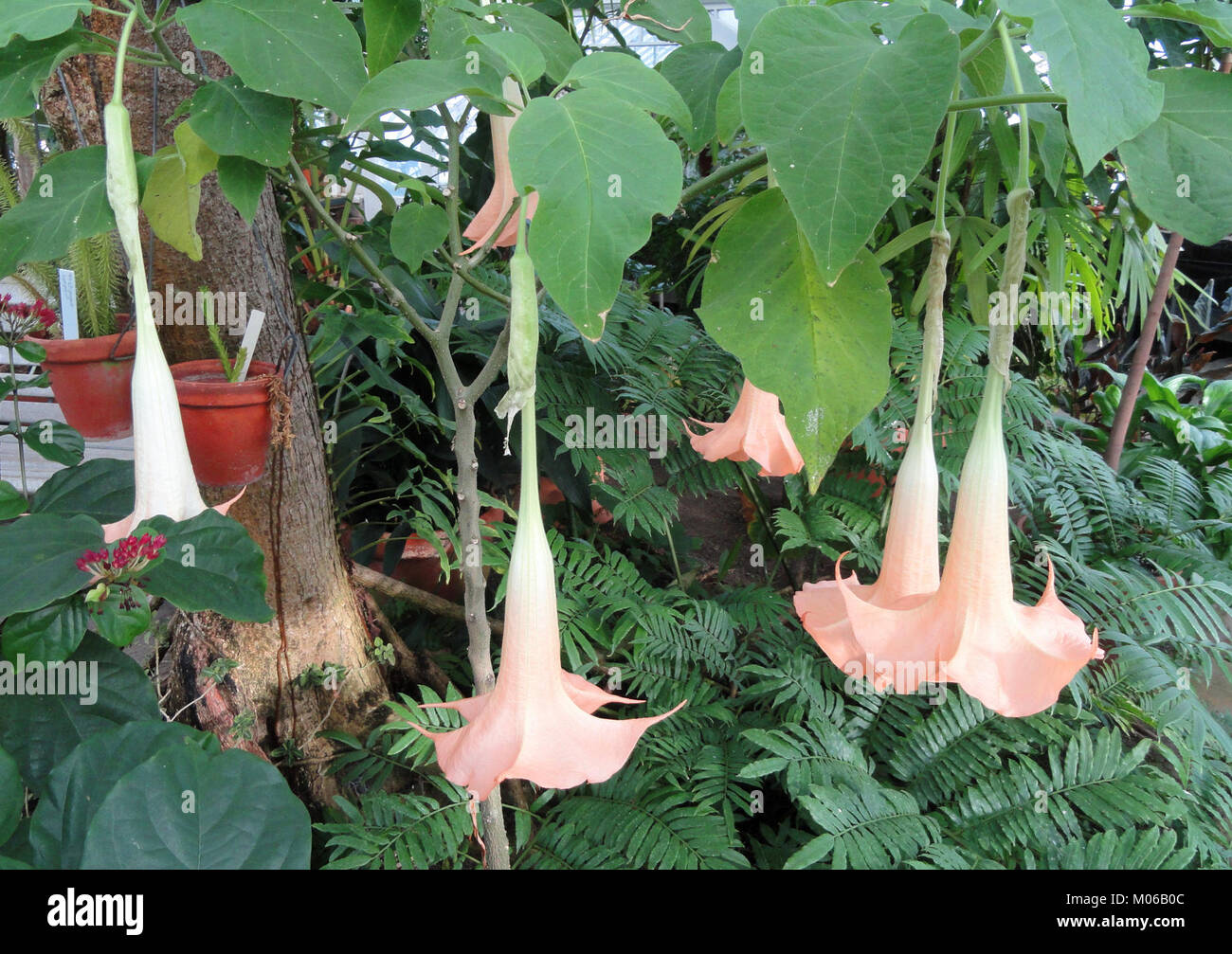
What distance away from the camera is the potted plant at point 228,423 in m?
0.71

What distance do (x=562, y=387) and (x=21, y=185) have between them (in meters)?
1.01

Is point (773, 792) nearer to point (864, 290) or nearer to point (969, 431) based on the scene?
point (969, 431)

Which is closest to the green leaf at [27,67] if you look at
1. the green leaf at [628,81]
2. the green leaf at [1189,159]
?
the green leaf at [628,81]

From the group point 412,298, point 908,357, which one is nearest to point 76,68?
point 412,298

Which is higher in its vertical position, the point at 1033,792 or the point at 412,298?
the point at 412,298

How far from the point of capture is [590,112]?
31cm

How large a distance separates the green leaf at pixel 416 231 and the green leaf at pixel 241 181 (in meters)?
0.09

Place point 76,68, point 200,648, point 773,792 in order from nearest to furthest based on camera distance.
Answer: point 76,68 → point 200,648 → point 773,792

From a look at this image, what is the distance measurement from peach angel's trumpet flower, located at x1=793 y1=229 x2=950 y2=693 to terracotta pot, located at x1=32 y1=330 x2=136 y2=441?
0.67m

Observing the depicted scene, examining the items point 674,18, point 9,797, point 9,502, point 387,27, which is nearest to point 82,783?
point 9,797

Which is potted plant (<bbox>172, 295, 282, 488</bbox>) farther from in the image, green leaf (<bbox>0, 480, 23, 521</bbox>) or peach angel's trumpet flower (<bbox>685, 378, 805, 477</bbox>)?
peach angel's trumpet flower (<bbox>685, 378, 805, 477</bbox>)

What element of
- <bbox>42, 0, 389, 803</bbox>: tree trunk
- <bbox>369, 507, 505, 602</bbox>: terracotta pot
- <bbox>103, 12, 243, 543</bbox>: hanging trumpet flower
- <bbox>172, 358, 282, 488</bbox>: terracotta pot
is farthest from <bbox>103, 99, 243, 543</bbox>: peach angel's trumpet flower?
<bbox>369, 507, 505, 602</bbox>: terracotta pot

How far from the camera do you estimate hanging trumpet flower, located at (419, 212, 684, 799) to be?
319mm

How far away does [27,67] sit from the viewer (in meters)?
0.40
